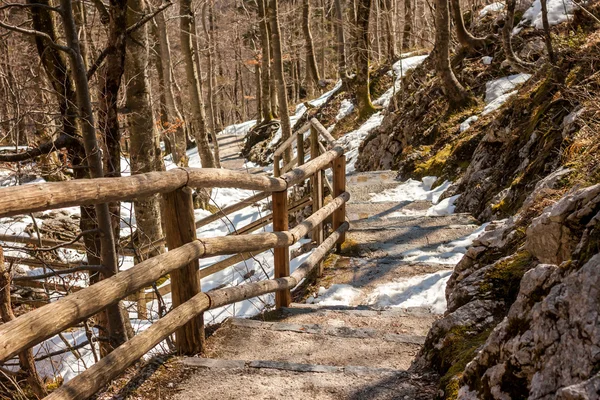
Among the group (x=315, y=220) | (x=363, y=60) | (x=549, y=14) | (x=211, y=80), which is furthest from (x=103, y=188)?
(x=211, y=80)

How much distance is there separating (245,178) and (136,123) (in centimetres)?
389

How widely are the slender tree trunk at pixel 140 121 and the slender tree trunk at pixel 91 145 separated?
260 cm

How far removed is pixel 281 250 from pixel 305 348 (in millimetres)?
1266

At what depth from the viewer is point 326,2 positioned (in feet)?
109

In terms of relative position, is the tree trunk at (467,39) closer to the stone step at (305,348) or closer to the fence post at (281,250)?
the fence post at (281,250)

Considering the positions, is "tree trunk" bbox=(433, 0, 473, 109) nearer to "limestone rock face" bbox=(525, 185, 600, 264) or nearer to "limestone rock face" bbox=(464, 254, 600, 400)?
"limestone rock face" bbox=(525, 185, 600, 264)

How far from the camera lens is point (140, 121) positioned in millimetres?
7297

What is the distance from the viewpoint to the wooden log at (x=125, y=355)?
7.94 ft

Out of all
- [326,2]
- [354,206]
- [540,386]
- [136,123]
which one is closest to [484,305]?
[540,386]

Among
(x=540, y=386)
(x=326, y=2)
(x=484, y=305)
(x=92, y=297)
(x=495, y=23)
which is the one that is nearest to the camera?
(x=540, y=386)

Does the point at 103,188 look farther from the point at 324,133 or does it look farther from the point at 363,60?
the point at 363,60

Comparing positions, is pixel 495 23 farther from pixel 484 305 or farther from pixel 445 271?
pixel 484 305

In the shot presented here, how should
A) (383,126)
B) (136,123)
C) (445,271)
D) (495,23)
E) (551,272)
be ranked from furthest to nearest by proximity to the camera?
(383,126)
(495,23)
(136,123)
(445,271)
(551,272)

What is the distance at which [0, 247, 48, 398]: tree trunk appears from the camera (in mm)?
3949
